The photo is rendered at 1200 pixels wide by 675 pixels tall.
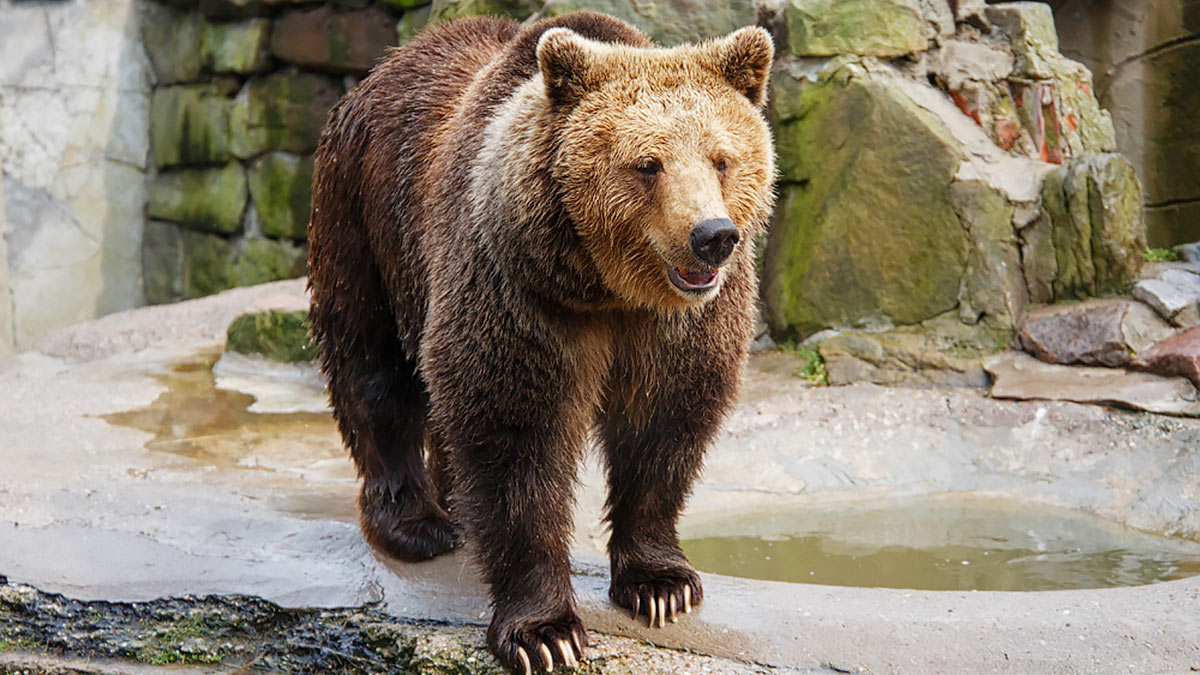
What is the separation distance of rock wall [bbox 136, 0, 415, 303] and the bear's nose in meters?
6.91

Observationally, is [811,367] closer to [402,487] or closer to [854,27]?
[854,27]

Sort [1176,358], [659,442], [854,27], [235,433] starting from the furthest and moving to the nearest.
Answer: [854,27] → [235,433] → [1176,358] → [659,442]

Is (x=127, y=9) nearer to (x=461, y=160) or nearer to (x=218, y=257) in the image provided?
(x=218, y=257)

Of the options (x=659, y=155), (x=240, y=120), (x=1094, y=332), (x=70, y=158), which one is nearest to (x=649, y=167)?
(x=659, y=155)

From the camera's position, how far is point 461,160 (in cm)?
346

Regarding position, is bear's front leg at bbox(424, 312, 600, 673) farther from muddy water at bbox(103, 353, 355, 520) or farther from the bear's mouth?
muddy water at bbox(103, 353, 355, 520)

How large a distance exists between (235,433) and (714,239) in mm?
3919

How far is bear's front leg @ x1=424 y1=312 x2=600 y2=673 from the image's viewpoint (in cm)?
317

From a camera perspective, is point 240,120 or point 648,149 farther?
point 240,120

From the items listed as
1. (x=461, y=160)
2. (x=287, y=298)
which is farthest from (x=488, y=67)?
(x=287, y=298)

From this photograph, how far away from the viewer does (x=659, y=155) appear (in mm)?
2828

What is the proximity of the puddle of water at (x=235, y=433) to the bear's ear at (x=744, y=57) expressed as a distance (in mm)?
2793

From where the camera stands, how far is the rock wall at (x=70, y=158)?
10297 mm

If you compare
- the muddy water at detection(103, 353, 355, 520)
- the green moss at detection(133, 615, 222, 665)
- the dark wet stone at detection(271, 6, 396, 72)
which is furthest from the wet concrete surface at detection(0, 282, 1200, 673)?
the dark wet stone at detection(271, 6, 396, 72)
